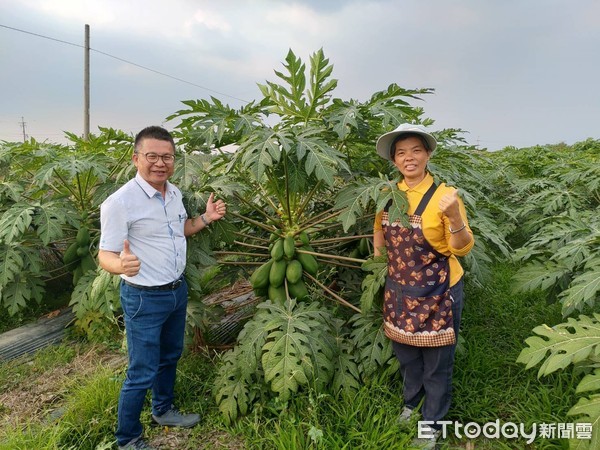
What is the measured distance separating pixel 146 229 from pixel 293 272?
37.7 inches

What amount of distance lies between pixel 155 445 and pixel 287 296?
3.58ft

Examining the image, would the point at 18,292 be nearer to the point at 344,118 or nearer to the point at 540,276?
the point at 344,118

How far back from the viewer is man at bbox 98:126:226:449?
1832mm

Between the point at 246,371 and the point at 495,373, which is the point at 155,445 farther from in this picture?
the point at 495,373

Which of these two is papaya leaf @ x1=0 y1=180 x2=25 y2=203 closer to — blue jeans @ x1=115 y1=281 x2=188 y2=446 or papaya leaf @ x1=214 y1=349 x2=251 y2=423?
blue jeans @ x1=115 y1=281 x2=188 y2=446

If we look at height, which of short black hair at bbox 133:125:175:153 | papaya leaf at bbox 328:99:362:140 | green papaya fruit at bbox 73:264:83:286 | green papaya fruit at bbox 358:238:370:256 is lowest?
green papaya fruit at bbox 73:264:83:286

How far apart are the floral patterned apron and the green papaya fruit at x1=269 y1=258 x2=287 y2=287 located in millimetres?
786

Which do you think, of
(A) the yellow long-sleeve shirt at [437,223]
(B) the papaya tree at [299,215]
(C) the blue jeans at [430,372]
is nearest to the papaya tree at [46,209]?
(B) the papaya tree at [299,215]

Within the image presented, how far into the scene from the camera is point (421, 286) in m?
1.99

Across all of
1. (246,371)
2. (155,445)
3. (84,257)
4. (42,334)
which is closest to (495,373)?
(246,371)

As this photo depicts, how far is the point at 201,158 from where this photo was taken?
2.58 m

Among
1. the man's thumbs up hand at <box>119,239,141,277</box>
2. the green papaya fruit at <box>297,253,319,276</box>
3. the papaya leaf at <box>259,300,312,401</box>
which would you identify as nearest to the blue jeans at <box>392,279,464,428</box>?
the papaya leaf at <box>259,300,312,401</box>

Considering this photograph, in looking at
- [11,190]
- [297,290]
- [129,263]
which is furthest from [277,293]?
[11,190]

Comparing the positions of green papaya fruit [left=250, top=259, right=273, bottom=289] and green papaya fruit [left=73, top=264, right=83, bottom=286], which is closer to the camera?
green papaya fruit [left=250, top=259, right=273, bottom=289]
